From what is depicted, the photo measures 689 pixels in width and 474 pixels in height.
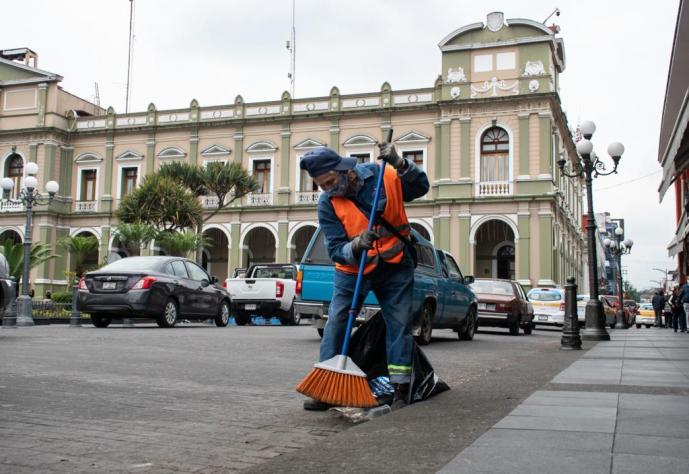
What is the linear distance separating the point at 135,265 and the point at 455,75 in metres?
24.7

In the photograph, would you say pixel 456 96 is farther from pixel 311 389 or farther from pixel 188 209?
pixel 311 389

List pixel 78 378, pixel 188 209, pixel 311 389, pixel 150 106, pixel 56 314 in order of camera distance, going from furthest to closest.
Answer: pixel 150 106 < pixel 188 209 < pixel 56 314 < pixel 78 378 < pixel 311 389

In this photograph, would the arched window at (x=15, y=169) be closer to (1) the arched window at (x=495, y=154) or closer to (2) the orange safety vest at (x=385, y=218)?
(1) the arched window at (x=495, y=154)

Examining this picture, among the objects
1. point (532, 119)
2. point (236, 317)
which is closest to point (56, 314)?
point (236, 317)

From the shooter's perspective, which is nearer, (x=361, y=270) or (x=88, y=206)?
(x=361, y=270)

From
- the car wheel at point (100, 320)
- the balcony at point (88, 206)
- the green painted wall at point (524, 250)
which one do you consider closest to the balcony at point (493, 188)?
the green painted wall at point (524, 250)

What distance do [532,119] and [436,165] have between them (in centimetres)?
515

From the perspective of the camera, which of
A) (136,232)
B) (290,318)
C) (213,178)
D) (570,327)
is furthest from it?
(213,178)

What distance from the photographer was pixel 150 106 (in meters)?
42.0

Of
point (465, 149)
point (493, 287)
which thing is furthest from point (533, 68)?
point (493, 287)

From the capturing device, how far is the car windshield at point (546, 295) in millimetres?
23594

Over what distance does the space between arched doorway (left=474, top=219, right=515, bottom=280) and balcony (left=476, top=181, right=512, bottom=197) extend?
2.01 metres

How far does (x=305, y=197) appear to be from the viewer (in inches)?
1523

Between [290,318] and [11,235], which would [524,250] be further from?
[11,235]
